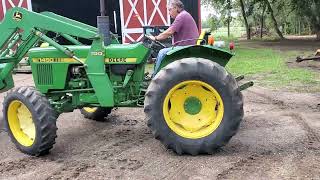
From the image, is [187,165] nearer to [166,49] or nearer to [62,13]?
→ [166,49]

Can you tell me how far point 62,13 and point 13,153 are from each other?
12148mm

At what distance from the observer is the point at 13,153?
19.3 feet

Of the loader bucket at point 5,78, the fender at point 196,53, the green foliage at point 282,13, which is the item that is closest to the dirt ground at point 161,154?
the loader bucket at point 5,78

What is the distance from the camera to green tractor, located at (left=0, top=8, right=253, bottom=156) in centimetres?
532

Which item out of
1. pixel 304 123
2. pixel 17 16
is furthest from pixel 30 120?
pixel 304 123

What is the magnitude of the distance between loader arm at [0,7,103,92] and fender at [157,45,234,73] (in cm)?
89

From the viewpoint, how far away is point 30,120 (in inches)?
231

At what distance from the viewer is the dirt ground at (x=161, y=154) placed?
4824mm

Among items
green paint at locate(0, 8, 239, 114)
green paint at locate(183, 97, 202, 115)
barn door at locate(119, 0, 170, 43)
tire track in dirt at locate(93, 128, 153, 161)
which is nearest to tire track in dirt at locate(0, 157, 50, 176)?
tire track in dirt at locate(93, 128, 153, 161)

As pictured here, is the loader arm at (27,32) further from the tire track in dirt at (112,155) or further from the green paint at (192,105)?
the green paint at (192,105)

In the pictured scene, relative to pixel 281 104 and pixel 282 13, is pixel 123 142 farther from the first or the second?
pixel 282 13

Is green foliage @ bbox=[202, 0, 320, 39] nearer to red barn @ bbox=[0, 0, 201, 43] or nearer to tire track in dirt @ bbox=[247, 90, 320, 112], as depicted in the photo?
red barn @ bbox=[0, 0, 201, 43]

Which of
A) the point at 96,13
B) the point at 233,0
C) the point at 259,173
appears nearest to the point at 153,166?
the point at 259,173

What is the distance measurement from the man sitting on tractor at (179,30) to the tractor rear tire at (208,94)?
61 cm
